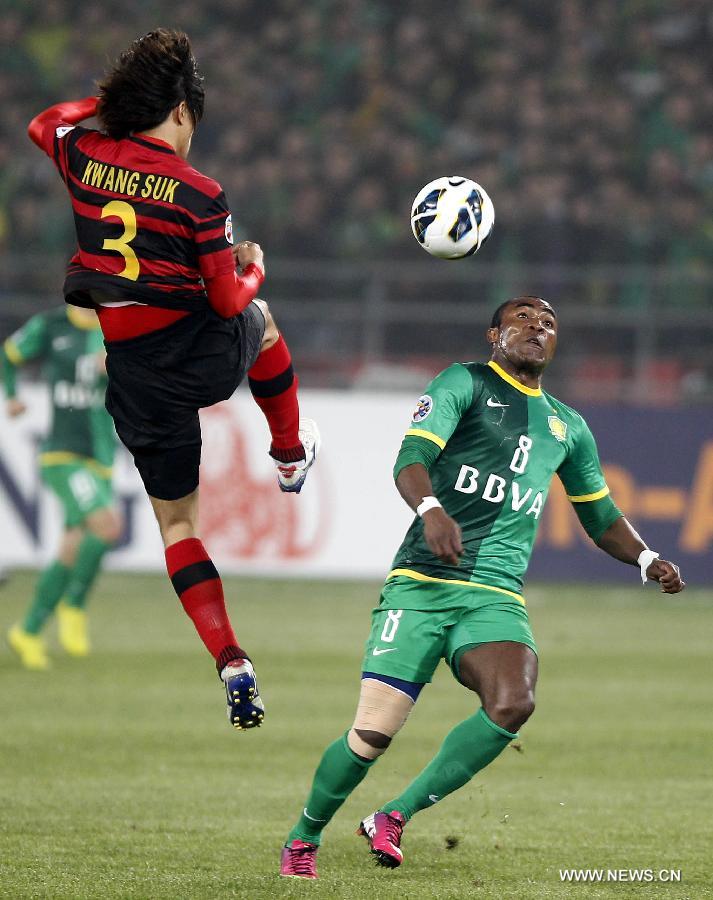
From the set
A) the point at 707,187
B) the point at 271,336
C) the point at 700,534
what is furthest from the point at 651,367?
the point at 271,336

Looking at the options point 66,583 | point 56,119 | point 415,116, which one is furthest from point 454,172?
point 56,119

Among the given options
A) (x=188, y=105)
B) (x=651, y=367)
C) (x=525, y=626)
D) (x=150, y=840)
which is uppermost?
(x=188, y=105)

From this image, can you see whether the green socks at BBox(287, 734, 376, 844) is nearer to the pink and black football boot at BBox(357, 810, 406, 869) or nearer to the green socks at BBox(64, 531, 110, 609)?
the pink and black football boot at BBox(357, 810, 406, 869)

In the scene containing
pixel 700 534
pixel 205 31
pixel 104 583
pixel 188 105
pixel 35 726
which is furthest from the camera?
pixel 205 31

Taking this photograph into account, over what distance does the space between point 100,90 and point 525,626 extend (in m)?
2.30

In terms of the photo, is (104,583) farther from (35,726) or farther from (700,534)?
(35,726)

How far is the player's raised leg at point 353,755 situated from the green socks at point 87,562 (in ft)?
19.8

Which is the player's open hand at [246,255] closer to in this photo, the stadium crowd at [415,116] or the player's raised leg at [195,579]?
the player's raised leg at [195,579]

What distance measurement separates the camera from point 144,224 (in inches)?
196

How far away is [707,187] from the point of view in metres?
17.3

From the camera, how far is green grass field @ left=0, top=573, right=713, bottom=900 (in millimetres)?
5207

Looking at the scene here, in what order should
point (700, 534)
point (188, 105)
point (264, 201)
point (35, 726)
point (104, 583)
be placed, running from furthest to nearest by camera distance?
point (264, 201) → point (104, 583) → point (700, 534) → point (35, 726) → point (188, 105)

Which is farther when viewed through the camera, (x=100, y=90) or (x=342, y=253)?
(x=342, y=253)

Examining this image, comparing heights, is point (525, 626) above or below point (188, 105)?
below
